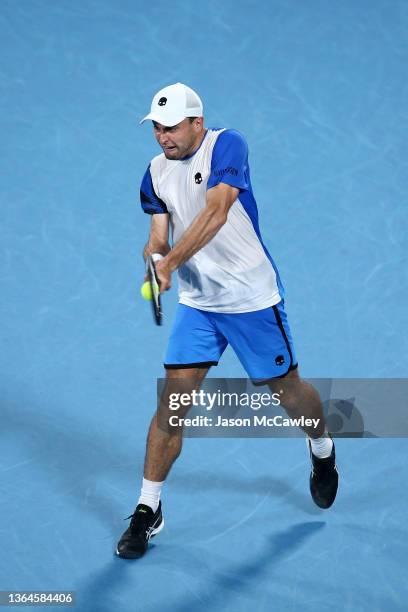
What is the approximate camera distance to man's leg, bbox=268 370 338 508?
5070mm

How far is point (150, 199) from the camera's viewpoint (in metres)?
4.88

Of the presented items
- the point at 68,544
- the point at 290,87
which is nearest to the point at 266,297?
the point at 68,544

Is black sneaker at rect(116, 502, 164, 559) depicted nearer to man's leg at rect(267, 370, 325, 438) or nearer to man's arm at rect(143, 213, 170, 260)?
man's leg at rect(267, 370, 325, 438)

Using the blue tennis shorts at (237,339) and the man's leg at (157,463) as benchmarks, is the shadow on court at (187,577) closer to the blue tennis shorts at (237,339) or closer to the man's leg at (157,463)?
the man's leg at (157,463)

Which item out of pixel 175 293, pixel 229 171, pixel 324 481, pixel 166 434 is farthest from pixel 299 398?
pixel 175 293

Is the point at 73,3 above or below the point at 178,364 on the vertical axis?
above

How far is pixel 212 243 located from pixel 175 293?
2101 mm

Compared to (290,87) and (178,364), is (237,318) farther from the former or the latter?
(290,87)

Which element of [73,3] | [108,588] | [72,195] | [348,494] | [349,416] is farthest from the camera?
[73,3]

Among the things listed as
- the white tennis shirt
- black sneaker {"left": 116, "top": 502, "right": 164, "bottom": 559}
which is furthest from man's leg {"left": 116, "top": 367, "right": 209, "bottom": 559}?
the white tennis shirt

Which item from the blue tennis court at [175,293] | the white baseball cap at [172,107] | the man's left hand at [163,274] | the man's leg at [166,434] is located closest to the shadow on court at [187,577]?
the blue tennis court at [175,293]

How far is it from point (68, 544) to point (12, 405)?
134 cm

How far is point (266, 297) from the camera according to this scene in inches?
195

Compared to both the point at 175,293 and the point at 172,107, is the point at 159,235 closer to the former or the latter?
the point at 172,107
